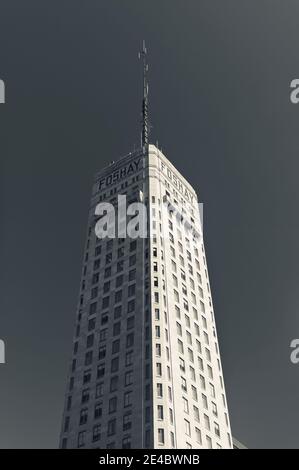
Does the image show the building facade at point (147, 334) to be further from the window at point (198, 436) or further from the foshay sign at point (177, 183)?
the foshay sign at point (177, 183)

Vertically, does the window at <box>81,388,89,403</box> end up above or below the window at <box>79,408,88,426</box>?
above

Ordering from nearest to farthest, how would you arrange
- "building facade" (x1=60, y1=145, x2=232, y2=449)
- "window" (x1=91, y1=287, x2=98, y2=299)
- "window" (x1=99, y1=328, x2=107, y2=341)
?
"building facade" (x1=60, y1=145, x2=232, y2=449)
"window" (x1=99, y1=328, x2=107, y2=341)
"window" (x1=91, y1=287, x2=98, y2=299)

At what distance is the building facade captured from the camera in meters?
77.6

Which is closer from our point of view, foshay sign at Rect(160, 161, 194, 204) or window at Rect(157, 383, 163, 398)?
window at Rect(157, 383, 163, 398)

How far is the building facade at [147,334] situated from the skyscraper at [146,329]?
0.53 ft

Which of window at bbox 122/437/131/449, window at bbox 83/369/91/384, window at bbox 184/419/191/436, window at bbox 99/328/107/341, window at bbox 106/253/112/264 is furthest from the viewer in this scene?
window at bbox 106/253/112/264

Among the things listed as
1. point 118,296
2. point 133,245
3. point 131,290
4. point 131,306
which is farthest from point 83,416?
point 133,245

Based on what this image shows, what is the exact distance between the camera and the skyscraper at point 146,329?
255 ft

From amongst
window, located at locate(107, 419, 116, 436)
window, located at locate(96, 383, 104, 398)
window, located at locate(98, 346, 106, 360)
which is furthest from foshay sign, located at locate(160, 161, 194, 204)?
window, located at locate(107, 419, 116, 436)

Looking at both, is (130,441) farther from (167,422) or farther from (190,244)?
(190,244)

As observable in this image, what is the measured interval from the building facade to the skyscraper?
160 mm

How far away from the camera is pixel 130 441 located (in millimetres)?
74125

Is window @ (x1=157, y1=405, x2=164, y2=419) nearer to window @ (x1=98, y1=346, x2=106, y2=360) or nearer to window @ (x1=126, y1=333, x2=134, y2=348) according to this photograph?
window @ (x1=126, y1=333, x2=134, y2=348)
